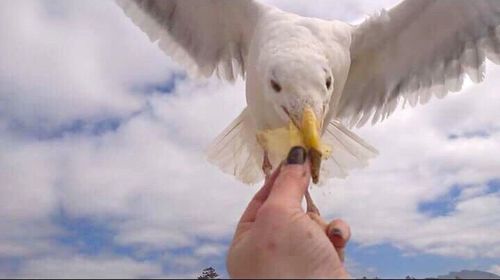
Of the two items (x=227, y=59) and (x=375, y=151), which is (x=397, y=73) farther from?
(x=227, y=59)

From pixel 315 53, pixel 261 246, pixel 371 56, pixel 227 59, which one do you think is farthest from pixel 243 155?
pixel 261 246

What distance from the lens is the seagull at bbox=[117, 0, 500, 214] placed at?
4566 mm

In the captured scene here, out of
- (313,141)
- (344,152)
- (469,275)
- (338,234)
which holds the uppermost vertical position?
(344,152)

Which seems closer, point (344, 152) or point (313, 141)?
point (313, 141)

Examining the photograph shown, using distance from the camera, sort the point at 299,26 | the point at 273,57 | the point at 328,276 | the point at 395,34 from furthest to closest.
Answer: the point at 395,34, the point at 299,26, the point at 273,57, the point at 328,276

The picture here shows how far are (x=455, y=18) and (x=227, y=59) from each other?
1.85 meters

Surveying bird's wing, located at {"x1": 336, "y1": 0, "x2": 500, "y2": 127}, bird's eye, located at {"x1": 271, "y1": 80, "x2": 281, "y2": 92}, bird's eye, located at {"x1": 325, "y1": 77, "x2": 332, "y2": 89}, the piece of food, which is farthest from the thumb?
bird's wing, located at {"x1": 336, "y1": 0, "x2": 500, "y2": 127}

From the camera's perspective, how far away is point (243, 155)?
18.3 feet

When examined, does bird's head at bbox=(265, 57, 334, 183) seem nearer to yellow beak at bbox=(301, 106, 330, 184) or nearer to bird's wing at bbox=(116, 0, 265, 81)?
yellow beak at bbox=(301, 106, 330, 184)

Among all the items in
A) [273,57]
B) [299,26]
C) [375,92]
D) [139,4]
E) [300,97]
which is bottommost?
[300,97]

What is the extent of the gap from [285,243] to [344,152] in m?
4.10

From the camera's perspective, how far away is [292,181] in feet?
6.40

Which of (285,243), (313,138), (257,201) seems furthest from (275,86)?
(285,243)

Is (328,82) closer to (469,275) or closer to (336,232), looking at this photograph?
(336,232)
